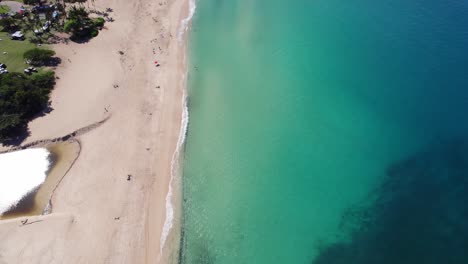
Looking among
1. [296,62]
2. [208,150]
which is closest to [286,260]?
[208,150]

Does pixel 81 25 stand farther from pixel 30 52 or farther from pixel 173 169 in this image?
pixel 173 169

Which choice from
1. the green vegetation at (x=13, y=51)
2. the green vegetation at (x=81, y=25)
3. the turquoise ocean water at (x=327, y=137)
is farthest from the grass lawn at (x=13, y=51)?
the turquoise ocean water at (x=327, y=137)

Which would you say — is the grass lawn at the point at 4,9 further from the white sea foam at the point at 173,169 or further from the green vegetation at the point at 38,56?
the white sea foam at the point at 173,169

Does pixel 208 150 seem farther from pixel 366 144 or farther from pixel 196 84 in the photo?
pixel 366 144

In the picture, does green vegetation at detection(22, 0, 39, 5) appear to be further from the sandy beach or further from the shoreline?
the shoreline

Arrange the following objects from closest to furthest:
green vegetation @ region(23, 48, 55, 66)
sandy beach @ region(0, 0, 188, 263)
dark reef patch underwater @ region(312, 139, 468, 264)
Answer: sandy beach @ region(0, 0, 188, 263), dark reef patch underwater @ region(312, 139, 468, 264), green vegetation @ region(23, 48, 55, 66)

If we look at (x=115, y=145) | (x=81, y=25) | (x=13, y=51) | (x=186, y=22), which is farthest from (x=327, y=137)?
(x=13, y=51)

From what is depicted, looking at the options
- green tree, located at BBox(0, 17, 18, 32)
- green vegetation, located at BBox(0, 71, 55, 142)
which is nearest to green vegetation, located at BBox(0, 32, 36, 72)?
green tree, located at BBox(0, 17, 18, 32)
